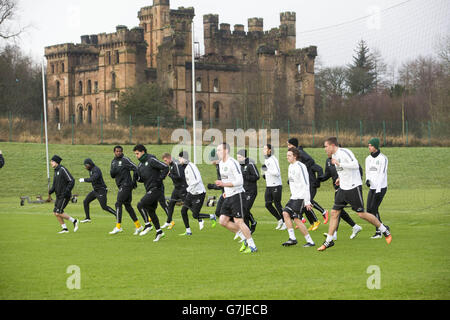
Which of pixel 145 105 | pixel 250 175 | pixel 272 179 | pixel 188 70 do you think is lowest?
pixel 272 179

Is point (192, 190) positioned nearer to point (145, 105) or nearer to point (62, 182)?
point (62, 182)

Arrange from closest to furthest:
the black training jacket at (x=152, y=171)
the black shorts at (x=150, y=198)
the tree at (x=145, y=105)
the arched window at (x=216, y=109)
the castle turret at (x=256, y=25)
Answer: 1. the black shorts at (x=150, y=198)
2. the black training jacket at (x=152, y=171)
3. the tree at (x=145, y=105)
4. the arched window at (x=216, y=109)
5. the castle turret at (x=256, y=25)

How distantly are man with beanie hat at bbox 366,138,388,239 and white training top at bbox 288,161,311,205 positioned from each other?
1853 millimetres

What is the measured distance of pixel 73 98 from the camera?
341 feet

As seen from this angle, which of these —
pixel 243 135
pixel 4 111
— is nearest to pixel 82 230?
pixel 243 135

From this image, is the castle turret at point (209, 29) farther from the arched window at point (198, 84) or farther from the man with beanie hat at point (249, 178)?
the man with beanie hat at point (249, 178)

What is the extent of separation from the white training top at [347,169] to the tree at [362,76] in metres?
86.6

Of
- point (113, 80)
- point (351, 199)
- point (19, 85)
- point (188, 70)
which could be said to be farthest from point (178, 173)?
point (113, 80)

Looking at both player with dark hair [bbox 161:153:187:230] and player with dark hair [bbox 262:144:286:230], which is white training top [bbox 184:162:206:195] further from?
player with dark hair [bbox 262:144:286:230]

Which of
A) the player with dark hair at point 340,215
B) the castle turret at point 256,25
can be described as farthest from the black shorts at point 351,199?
the castle turret at point 256,25

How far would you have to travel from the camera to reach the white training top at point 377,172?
15.4 metres

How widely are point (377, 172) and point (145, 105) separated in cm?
6196

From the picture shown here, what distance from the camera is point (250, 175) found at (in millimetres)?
17328
